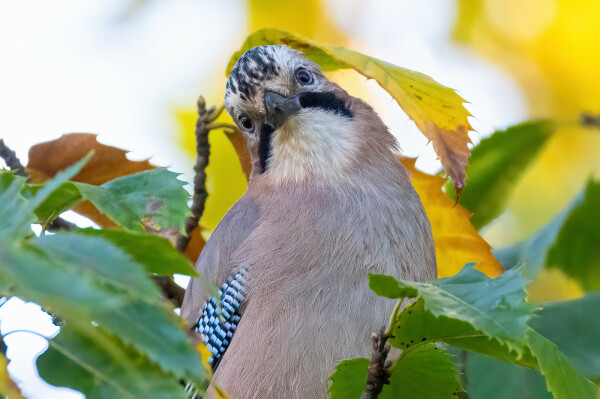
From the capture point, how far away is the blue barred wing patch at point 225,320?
251cm

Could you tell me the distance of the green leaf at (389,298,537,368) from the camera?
56.1 inches

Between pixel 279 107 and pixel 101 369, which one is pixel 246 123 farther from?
pixel 101 369

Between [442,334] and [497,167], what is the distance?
4.72 feet

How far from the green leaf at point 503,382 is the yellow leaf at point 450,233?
0.27 meters

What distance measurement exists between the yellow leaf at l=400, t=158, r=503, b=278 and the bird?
6 cm

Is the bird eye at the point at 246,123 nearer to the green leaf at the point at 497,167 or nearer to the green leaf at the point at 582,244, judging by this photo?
the green leaf at the point at 497,167

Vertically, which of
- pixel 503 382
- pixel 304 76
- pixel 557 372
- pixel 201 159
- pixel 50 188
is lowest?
pixel 503 382

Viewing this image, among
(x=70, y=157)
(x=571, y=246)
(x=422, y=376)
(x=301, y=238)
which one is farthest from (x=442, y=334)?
(x=70, y=157)

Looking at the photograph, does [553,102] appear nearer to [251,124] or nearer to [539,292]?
[539,292]

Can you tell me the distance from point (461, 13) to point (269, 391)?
2.73 m

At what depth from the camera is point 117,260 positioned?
95cm

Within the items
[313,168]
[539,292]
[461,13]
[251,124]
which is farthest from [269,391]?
[461,13]

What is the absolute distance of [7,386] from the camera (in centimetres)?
108

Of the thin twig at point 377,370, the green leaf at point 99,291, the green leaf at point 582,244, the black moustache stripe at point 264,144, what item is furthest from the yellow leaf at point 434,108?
the green leaf at point 99,291
